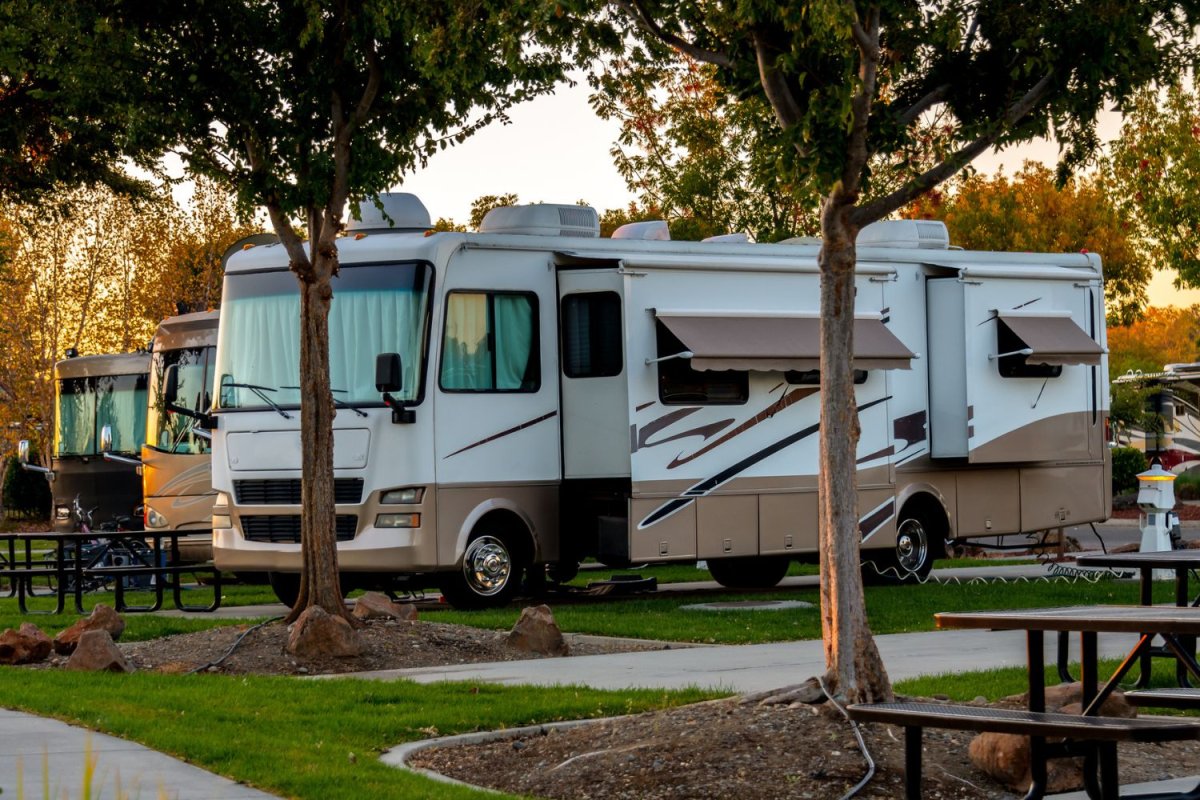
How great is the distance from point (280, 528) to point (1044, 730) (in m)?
12.0

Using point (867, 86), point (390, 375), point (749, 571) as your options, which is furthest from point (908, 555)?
point (867, 86)

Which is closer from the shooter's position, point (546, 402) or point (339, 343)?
point (339, 343)

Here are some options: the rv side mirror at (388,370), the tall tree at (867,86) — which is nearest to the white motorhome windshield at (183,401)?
the rv side mirror at (388,370)

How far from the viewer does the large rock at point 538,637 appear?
44.7ft

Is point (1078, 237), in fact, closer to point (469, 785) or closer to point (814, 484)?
point (814, 484)

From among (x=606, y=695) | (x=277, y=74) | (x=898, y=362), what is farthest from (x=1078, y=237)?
(x=606, y=695)

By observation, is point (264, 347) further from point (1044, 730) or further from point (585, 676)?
point (1044, 730)

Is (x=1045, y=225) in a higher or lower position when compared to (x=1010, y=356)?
higher

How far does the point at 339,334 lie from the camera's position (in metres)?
17.6

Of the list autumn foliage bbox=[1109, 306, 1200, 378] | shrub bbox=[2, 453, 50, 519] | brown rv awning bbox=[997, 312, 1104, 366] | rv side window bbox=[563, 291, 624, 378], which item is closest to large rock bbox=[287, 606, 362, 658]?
rv side window bbox=[563, 291, 624, 378]

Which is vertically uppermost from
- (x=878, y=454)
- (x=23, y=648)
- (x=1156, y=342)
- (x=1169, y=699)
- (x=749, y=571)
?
(x=1156, y=342)

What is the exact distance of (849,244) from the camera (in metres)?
9.12

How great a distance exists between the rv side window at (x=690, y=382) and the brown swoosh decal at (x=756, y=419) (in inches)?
10.1

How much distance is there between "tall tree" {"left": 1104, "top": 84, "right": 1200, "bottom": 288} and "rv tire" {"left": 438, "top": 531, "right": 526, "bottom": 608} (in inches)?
591
